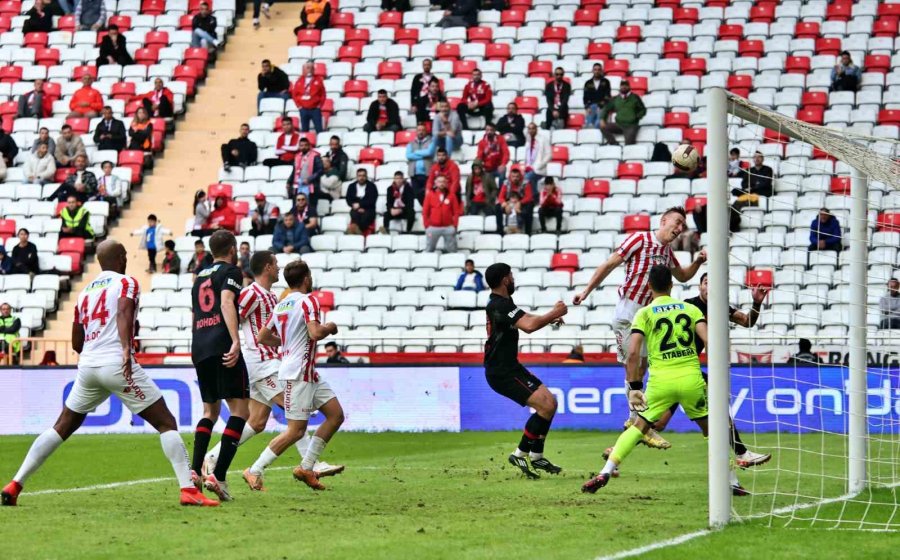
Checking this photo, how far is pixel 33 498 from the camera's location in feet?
37.6

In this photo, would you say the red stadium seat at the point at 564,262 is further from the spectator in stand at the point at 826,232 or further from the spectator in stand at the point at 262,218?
the spectator in stand at the point at 262,218

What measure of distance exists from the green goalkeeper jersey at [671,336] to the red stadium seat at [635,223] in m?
14.4

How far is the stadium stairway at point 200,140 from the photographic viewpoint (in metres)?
27.4

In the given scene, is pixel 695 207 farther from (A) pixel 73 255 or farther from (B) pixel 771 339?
(A) pixel 73 255

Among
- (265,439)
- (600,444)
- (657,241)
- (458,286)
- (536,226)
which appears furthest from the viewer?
(536,226)

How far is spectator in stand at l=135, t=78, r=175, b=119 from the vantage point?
30.3 meters

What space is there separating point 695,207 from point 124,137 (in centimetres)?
1269

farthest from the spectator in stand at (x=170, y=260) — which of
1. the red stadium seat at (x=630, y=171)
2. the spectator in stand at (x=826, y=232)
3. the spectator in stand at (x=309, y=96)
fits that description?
the spectator in stand at (x=826, y=232)

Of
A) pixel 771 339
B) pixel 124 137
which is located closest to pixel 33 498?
pixel 771 339

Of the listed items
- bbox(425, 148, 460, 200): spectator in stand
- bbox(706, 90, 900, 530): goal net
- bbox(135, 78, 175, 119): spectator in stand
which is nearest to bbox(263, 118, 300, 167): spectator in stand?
bbox(135, 78, 175, 119): spectator in stand

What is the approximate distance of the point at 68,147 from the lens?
94.9 ft

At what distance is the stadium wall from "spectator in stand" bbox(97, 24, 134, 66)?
485 inches

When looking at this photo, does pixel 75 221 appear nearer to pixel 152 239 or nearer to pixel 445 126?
pixel 152 239

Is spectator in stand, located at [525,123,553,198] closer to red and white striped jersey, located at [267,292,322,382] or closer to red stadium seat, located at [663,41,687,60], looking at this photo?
red stadium seat, located at [663,41,687,60]
